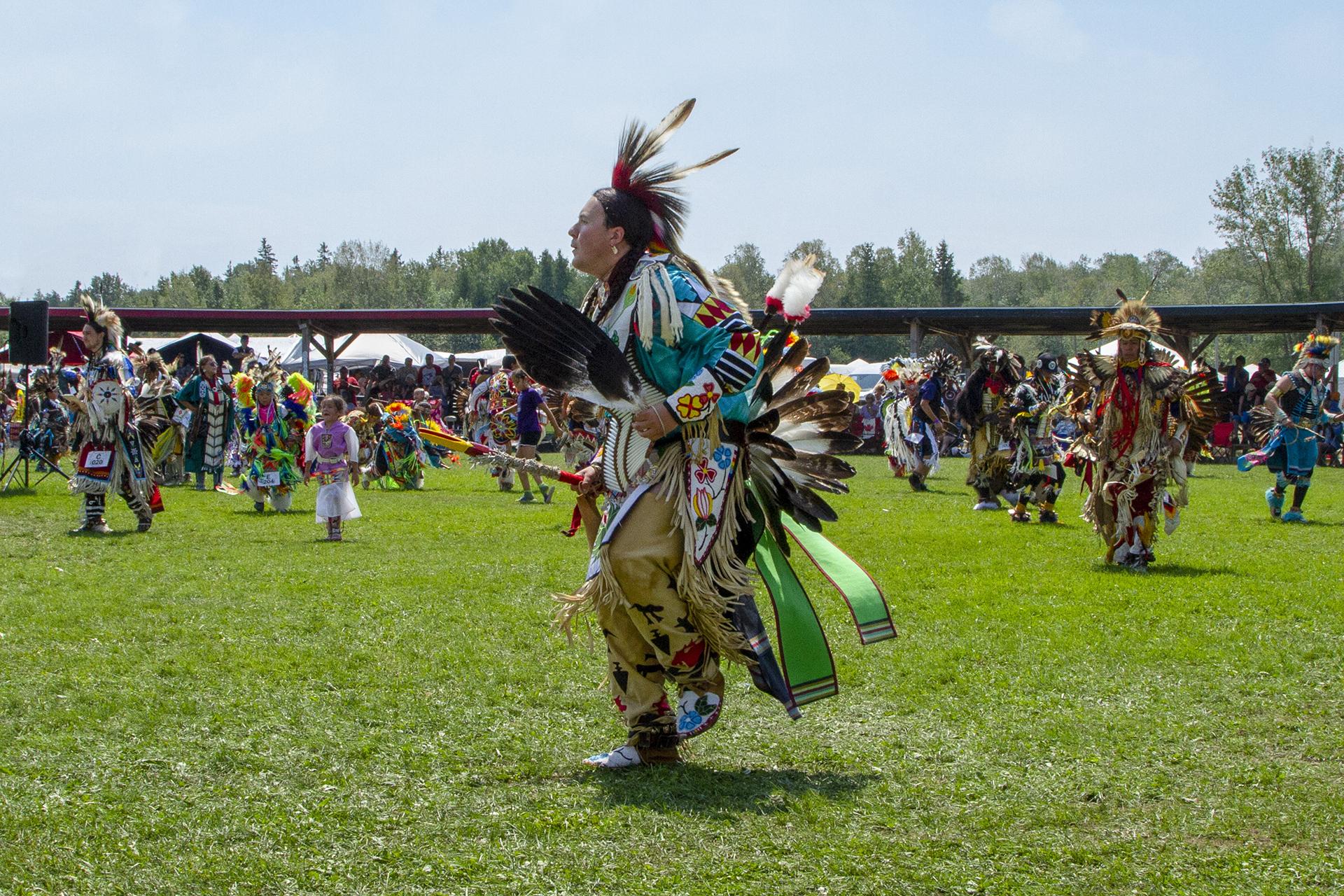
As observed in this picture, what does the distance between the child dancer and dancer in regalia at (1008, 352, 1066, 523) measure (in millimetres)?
6232

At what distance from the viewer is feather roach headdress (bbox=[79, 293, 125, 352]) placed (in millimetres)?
10844

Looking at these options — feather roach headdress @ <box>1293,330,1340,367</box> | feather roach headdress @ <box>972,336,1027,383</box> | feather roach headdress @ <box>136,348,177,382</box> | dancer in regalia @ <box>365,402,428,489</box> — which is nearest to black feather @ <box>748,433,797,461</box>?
feather roach headdress @ <box>972,336,1027,383</box>

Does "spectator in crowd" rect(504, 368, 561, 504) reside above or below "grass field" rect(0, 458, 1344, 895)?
above

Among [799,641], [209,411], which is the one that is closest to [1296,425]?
[799,641]

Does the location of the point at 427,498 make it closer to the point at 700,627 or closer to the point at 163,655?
the point at 163,655

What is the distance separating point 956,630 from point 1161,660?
1.08 m

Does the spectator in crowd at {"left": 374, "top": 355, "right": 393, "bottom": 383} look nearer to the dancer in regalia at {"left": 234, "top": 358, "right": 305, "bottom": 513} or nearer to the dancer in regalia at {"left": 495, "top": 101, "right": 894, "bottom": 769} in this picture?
the dancer in regalia at {"left": 234, "top": 358, "right": 305, "bottom": 513}

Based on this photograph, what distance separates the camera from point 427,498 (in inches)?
612

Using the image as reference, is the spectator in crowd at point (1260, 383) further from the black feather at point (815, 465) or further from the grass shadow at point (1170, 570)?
the black feather at point (815, 465)

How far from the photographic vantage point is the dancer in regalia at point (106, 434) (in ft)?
36.0

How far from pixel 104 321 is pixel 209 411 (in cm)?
519

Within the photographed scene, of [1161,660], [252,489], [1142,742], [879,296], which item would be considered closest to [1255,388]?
[252,489]

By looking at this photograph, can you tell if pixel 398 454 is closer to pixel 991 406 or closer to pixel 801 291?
pixel 991 406

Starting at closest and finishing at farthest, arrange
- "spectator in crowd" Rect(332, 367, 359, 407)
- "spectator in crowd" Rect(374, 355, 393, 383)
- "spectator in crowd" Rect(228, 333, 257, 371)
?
"spectator in crowd" Rect(228, 333, 257, 371), "spectator in crowd" Rect(332, 367, 359, 407), "spectator in crowd" Rect(374, 355, 393, 383)
